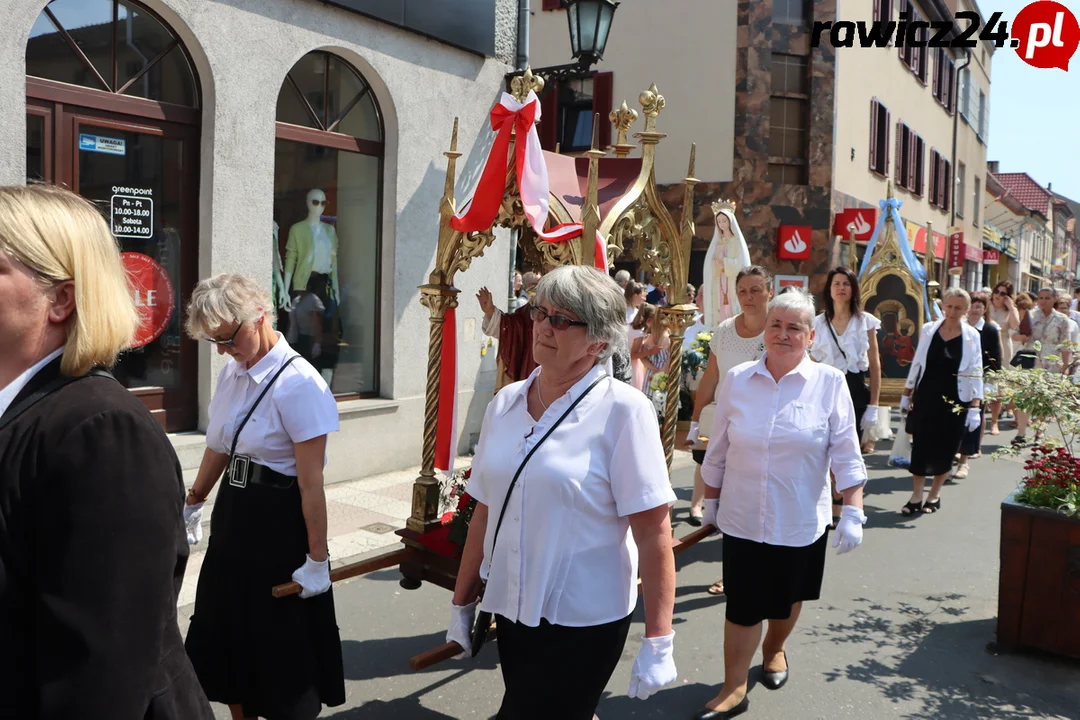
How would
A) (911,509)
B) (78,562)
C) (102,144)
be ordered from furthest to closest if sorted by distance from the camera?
(911,509) < (102,144) < (78,562)

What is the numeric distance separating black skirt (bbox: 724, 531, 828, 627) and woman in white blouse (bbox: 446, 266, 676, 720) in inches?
54.0

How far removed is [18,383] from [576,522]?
1.44 m

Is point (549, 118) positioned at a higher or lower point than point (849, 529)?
higher

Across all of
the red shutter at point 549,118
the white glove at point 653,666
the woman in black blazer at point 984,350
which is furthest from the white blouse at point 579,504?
the red shutter at point 549,118

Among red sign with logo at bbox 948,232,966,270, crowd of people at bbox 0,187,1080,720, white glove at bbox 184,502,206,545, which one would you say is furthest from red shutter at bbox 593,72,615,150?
white glove at bbox 184,502,206,545

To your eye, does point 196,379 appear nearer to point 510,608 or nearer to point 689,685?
point 689,685

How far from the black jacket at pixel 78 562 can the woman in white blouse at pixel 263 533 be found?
1658mm

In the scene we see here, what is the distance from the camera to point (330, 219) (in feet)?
28.0

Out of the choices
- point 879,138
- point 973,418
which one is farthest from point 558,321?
point 879,138

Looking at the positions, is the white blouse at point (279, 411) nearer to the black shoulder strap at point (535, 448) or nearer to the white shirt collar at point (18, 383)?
the black shoulder strap at point (535, 448)

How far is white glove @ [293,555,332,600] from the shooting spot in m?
3.25

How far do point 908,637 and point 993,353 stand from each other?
6298 millimetres

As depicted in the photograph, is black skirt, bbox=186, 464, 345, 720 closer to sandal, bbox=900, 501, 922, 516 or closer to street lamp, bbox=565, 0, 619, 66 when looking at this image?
sandal, bbox=900, 501, 922, 516

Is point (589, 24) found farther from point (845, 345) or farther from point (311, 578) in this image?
point (311, 578)
